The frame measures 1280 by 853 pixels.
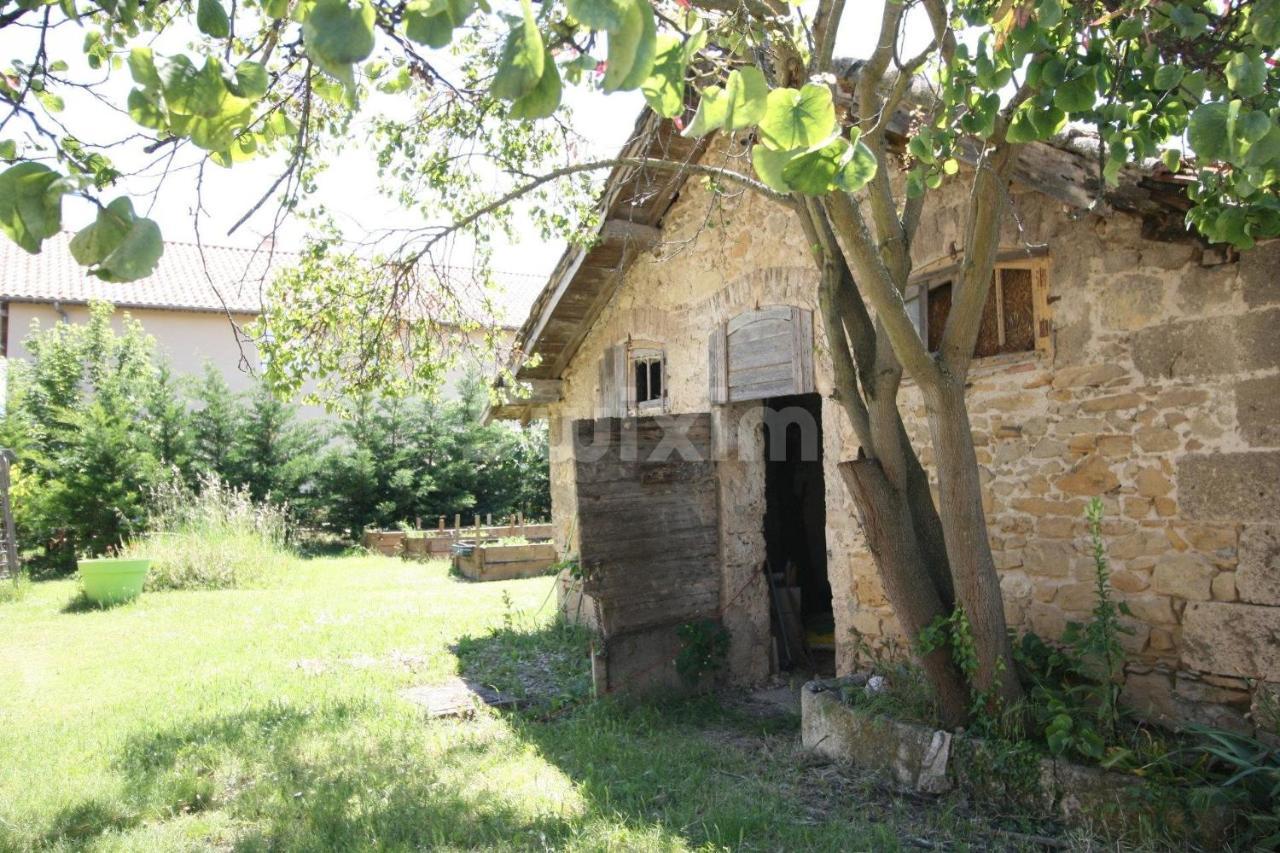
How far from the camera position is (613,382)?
8992 millimetres

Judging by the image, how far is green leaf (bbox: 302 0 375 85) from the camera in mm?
1481

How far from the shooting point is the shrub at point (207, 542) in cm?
1352

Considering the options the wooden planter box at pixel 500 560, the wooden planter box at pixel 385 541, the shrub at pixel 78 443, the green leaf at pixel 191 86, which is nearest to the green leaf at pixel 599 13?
the green leaf at pixel 191 86

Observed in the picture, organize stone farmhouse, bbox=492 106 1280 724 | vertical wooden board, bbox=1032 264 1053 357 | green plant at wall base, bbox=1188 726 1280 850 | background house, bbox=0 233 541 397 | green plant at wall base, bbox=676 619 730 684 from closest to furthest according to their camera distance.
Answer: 1. green plant at wall base, bbox=1188 726 1280 850
2. stone farmhouse, bbox=492 106 1280 724
3. vertical wooden board, bbox=1032 264 1053 357
4. green plant at wall base, bbox=676 619 730 684
5. background house, bbox=0 233 541 397

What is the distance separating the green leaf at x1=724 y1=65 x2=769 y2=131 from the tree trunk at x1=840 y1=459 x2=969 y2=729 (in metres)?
3.34

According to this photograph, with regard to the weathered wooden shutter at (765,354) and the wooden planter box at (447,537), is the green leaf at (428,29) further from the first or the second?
the wooden planter box at (447,537)

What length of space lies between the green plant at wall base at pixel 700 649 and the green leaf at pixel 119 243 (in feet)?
19.1

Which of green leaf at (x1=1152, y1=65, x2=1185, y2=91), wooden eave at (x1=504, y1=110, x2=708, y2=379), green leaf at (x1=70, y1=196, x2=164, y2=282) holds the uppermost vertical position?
wooden eave at (x1=504, y1=110, x2=708, y2=379)

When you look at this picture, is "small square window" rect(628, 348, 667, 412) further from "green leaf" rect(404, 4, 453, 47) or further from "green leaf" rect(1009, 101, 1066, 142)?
"green leaf" rect(404, 4, 453, 47)

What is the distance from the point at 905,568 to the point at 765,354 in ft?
8.87

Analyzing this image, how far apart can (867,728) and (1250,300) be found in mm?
2984

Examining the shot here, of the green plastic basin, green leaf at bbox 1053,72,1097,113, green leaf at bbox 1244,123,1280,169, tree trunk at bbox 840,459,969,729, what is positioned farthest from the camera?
the green plastic basin

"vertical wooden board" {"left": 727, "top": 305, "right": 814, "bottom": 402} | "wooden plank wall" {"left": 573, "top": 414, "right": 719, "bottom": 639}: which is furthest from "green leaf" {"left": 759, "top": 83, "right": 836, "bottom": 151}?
"vertical wooden board" {"left": 727, "top": 305, "right": 814, "bottom": 402}

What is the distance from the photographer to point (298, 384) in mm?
6434
